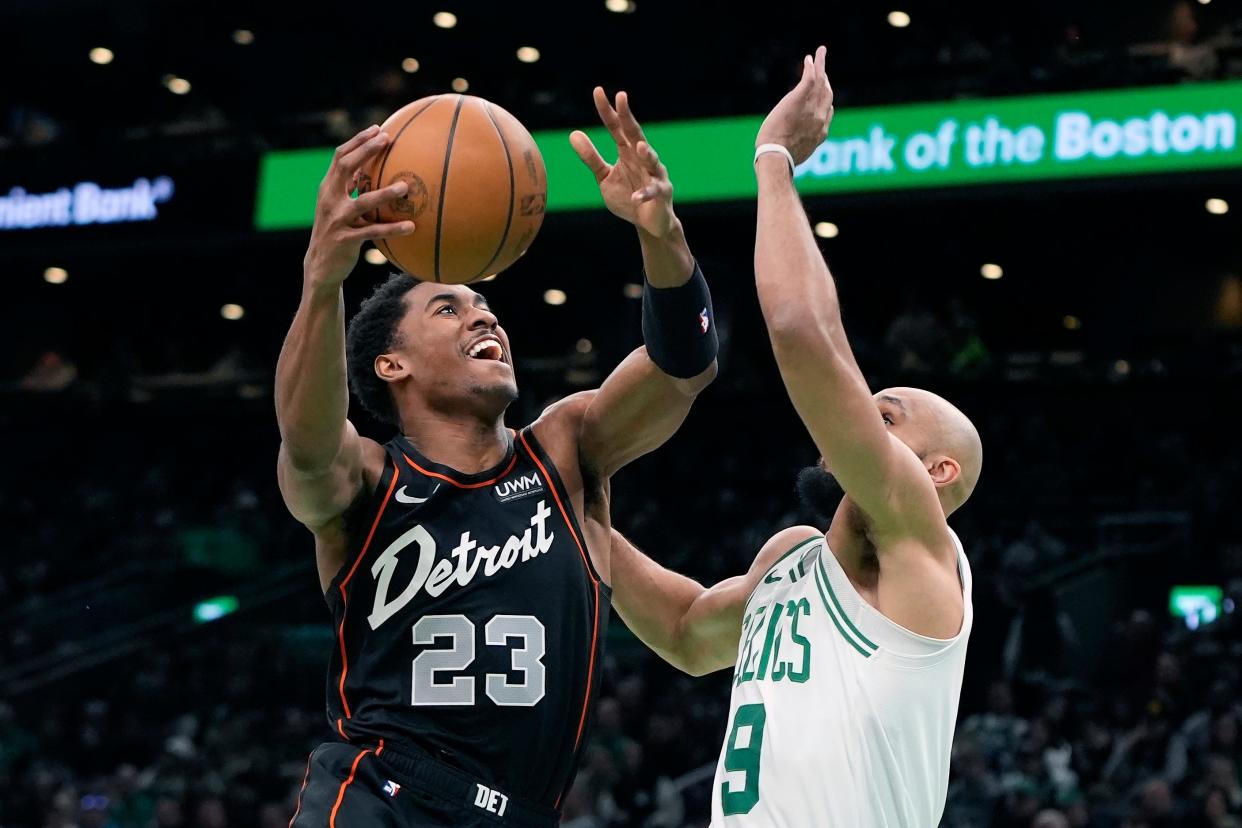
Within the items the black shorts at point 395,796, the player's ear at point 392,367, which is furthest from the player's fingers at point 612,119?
the black shorts at point 395,796

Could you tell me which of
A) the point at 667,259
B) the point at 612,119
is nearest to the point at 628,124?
the point at 612,119

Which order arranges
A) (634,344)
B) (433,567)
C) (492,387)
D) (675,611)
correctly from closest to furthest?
(433,567), (492,387), (675,611), (634,344)

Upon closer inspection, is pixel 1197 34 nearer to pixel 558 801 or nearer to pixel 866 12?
pixel 866 12

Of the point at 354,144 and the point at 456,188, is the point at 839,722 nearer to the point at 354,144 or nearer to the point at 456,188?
the point at 456,188

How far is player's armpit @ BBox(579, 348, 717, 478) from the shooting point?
427 centimetres

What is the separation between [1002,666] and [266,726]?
20.5 ft

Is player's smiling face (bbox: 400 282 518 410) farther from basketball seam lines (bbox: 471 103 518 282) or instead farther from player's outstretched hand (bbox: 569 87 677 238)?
player's outstretched hand (bbox: 569 87 677 238)

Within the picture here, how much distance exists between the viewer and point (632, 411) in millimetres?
4316

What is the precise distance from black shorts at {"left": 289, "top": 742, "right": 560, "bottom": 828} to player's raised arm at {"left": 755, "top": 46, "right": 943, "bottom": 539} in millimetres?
1110

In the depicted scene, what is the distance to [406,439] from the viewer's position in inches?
170

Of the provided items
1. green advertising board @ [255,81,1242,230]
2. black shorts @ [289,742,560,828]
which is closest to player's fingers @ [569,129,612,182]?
black shorts @ [289,742,560,828]

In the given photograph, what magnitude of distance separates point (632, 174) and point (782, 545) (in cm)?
111

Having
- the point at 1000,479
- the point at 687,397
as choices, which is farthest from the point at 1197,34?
the point at 687,397

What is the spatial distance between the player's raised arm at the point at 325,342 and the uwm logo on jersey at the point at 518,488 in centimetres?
44
